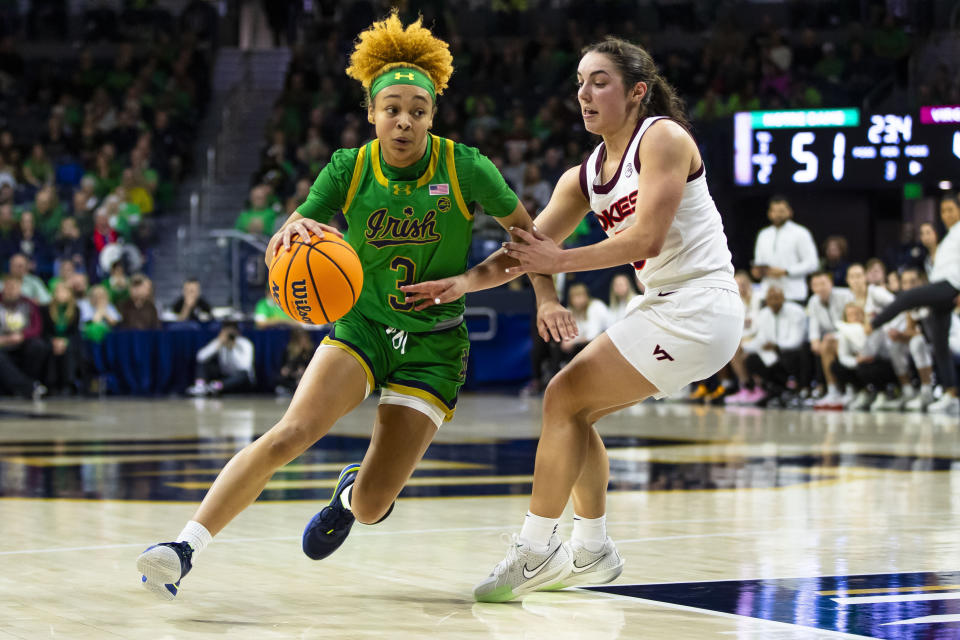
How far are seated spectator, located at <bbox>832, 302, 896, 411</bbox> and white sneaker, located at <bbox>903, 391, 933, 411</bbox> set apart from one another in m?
0.45

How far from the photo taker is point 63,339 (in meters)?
16.4

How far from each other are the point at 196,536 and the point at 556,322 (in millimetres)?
1339

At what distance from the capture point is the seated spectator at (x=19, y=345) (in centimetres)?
1611

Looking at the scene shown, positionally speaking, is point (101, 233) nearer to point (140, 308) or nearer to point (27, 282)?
point (27, 282)

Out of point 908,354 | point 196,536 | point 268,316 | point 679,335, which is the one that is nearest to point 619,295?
point 908,354

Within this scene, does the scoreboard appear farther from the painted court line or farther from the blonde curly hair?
the painted court line

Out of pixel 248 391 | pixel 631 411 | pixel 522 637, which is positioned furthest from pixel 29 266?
pixel 522 637

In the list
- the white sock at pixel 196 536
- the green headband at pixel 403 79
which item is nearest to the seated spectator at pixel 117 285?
the green headband at pixel 403 79

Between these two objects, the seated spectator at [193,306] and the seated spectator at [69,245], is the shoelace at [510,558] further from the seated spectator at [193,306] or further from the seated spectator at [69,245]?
the seated spectator at [69,245]

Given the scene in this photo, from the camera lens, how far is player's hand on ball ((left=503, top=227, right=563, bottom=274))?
4.64 meters

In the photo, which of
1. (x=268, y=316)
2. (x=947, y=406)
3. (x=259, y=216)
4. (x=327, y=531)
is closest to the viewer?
(x=327, y=531)

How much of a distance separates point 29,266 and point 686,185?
45.0 ft

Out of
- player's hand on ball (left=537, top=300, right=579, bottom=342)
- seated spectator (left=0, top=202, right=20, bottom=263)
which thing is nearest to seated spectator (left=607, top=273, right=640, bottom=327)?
seated spectator (left=0, top=202, right=20, bottom=263)

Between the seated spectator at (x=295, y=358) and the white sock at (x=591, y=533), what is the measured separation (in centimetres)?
1168
